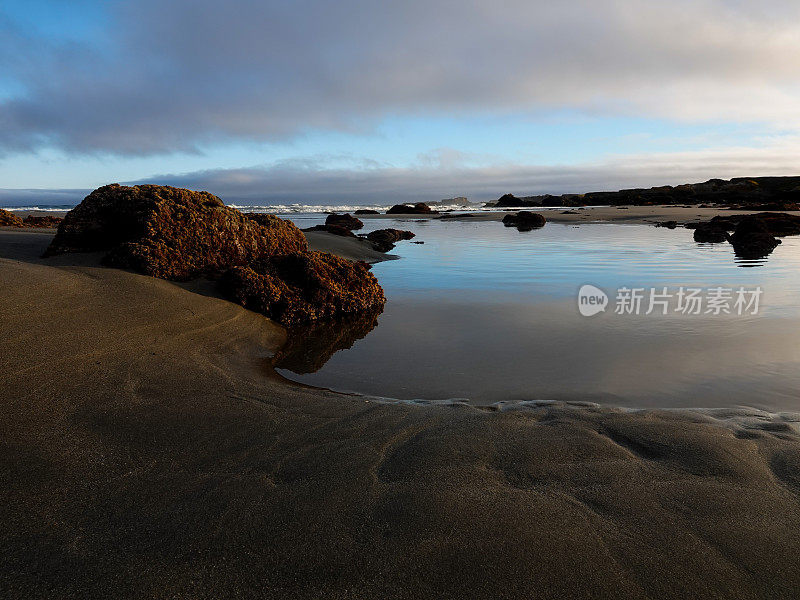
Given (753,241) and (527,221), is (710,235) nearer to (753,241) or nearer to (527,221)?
(753,241)

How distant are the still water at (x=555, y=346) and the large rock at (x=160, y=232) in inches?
63.4

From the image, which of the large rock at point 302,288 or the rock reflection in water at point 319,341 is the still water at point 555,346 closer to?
the rock reflection in water at point 319,341

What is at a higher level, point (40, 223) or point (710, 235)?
point (40, 223)

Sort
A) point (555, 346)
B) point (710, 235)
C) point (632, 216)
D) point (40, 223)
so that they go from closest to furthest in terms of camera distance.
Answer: point (555, 346), point (40, 223), point (710, 235), point (632, 216)

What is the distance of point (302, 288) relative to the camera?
5.41 m

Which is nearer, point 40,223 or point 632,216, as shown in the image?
point 40,223

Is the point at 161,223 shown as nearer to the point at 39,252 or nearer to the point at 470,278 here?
the point at 39,252

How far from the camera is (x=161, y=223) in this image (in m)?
5.23

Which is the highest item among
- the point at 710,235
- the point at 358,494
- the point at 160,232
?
the point at 160,232

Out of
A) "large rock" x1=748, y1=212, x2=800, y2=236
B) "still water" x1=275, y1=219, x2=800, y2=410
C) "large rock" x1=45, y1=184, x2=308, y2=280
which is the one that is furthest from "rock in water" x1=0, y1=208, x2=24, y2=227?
"large rock" x1=748, y1=212, x2=800, y2=236

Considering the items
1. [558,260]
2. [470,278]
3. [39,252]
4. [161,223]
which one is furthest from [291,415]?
[558,260]

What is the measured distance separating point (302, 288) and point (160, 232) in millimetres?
1620

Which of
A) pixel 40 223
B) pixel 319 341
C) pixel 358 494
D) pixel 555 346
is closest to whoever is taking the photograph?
pixel 358 494

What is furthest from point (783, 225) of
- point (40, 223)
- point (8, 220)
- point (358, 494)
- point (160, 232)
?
point (8, 220)
